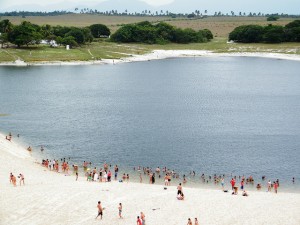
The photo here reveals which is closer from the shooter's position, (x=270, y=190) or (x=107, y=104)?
(x=270, y=190)

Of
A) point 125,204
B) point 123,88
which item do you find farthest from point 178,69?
point 125,204

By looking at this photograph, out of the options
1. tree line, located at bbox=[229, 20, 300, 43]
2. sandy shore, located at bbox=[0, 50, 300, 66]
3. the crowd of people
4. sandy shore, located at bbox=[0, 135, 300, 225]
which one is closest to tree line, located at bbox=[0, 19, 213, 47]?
sandy shore, located at bbox=[0, 50, 300, 66]

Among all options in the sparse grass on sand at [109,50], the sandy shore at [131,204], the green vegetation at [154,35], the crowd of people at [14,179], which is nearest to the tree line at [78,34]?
the green vegetation at [154,35]

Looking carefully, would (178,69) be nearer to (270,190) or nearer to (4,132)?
(4,132)

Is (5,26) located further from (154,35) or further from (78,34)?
(154,35)

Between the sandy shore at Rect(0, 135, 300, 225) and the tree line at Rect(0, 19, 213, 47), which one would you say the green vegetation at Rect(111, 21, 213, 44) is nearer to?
the tree line at Rect(0, 19, 213, 47)

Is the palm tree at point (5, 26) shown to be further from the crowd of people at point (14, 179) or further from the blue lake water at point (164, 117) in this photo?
the crowd of people at point (14, 179)
